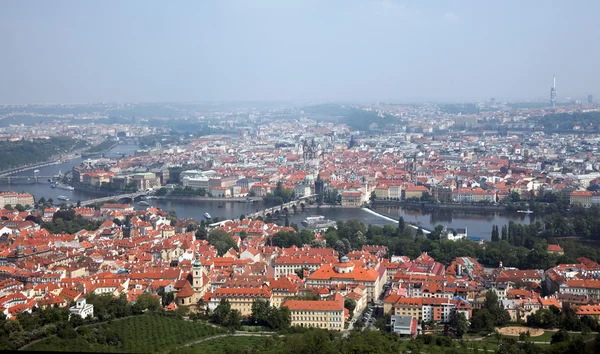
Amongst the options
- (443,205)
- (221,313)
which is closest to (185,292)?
(221,313)

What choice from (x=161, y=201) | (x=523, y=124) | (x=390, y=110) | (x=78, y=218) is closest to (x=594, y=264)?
(x=78, y=218)

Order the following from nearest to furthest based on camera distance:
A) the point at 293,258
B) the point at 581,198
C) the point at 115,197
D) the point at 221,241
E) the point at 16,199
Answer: the point at 293,258 < the point at 221,241 < the point at 16,199 < the point at 581,198 < the point at 115,197

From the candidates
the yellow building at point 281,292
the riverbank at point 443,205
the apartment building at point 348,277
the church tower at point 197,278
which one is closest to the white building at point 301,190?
the riverbank at point 443,205

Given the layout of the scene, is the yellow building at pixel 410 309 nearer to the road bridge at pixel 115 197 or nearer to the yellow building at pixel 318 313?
the yellow building at pixel 318 313

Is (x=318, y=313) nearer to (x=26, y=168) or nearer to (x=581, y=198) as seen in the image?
(x=581, y=198)

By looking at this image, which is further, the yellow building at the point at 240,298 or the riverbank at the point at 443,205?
the riverbank at the point at 443,205

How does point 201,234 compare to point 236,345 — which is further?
point 201,234

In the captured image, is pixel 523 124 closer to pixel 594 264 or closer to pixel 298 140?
pixel 298 140
